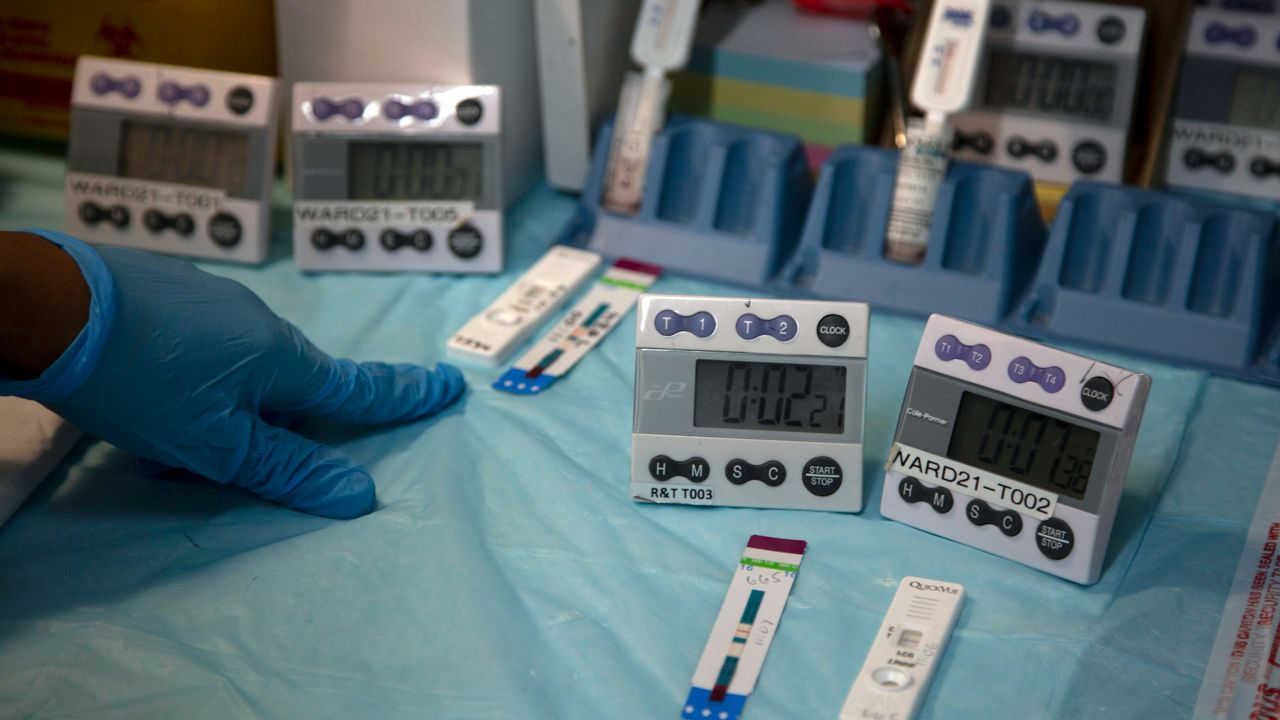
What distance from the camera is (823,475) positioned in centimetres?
179

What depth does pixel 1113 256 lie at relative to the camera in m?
2.16

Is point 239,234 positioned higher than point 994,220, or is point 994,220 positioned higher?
point 994,220

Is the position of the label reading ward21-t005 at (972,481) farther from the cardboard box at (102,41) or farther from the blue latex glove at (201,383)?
the cardboard box at (102,41)

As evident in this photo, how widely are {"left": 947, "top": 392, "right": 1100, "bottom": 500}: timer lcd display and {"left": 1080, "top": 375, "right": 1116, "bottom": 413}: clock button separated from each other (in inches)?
1.4

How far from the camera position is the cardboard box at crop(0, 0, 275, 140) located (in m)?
2.56

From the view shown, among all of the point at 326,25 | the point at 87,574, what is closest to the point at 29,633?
the point at 87,574

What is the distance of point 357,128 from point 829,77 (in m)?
0.96

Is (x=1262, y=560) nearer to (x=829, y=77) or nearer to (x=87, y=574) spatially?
(x=829, y=77)

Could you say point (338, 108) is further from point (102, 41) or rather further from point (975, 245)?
point (975, 245)

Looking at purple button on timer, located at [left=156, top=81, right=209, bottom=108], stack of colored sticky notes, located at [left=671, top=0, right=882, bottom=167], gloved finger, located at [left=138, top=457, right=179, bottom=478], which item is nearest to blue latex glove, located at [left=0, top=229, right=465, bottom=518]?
gloved finger, located at [left=138, top=457, right=179, bottom=478]

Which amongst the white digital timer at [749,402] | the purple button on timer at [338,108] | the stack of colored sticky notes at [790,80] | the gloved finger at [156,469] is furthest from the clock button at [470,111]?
the gloved finger at [156,469]

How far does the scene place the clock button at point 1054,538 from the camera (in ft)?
5.45

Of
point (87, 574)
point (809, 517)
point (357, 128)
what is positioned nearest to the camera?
point (87, 574)

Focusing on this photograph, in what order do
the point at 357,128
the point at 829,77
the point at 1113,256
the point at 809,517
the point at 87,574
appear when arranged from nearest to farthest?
1. the point at 87,574
2. the point at 809,517
3. the point at 1113,256
4. the point at 357,128
5. the point at 829,77
